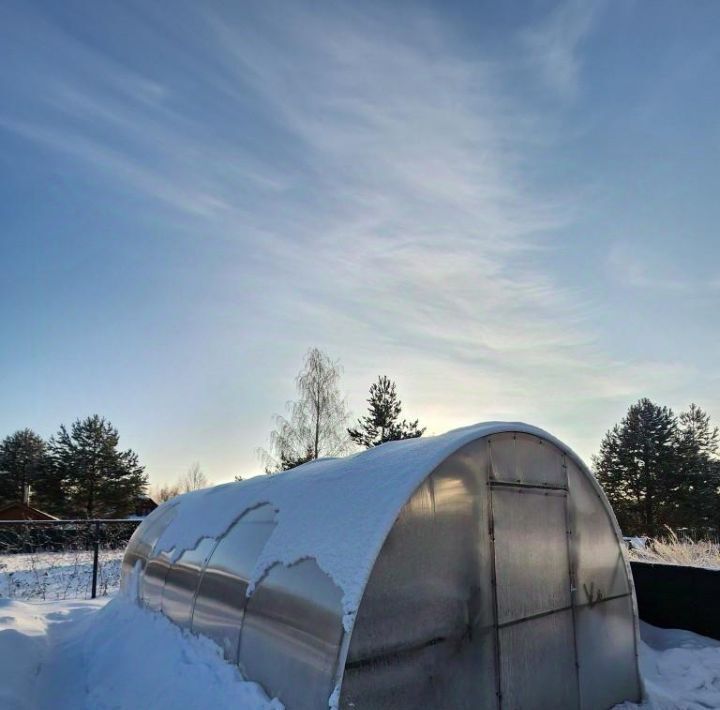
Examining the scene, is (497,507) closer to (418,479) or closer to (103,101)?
(418,479)

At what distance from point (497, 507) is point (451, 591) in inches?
32.5

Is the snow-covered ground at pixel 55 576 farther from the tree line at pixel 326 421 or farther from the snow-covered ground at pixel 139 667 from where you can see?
the tree line at pixel 326 421

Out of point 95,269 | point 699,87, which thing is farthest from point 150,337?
point 699,87

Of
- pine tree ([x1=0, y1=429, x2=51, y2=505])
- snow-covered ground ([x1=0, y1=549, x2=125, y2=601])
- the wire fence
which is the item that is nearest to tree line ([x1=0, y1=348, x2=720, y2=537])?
pine tree ([x1=0, y1=429, x2=51, y2=505])

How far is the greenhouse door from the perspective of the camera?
431 cm

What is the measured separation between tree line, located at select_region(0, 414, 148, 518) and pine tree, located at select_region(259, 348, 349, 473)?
356 inches

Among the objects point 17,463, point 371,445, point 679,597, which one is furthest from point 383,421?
point 17,463

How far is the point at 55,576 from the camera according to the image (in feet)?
38.8

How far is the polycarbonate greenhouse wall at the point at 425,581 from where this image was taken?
3398 mm

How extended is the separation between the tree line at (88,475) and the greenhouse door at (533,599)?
27.7 metres

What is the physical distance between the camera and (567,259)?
26.6 ft

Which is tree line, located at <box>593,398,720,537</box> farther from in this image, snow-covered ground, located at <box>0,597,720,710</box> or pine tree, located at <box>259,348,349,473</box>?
snow-covered ground, located at <box>0,597,720,710</box>

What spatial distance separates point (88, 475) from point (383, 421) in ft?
51.1

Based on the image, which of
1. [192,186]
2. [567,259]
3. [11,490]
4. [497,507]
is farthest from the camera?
[11,490]
